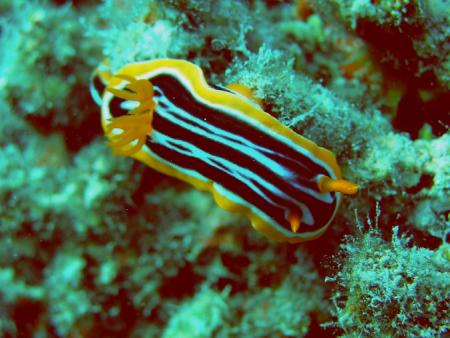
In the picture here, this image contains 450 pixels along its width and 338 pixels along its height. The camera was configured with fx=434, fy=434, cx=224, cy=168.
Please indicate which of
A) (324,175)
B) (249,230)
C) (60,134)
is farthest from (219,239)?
(60,134)

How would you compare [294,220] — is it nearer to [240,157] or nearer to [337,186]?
[337,186]

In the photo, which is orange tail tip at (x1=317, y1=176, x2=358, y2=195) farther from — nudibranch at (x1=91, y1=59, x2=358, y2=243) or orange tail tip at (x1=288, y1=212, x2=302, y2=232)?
orange tail tip at (x1=288, y1=212, x2=302, y2=232)

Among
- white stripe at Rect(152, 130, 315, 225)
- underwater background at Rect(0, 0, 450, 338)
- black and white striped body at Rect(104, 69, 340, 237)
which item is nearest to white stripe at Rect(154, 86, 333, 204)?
black and white striped body at Rect(104, 69, 340, 237)

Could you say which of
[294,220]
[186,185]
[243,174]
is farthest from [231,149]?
[186,185]

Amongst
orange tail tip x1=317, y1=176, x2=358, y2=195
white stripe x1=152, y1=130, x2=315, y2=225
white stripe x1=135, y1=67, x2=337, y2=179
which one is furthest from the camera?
white stripe x1=152, y1=130, x2=315, y2=225

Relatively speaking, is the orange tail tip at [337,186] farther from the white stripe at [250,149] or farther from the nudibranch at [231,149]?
the white stripe at [250,149]

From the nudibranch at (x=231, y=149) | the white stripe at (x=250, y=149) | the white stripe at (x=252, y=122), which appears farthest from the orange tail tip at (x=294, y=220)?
the white stripe at (x=252, y=122)

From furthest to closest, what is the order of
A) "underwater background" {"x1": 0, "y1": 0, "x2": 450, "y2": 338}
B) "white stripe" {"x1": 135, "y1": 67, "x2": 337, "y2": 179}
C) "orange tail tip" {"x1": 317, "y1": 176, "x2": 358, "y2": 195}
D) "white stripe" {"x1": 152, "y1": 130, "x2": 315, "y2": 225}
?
"underwater background" {"x1": 0, "y1": 0, "x2": 450, "y2": 338}
"white stripe" {"x1": 152, "y1": 130, "x2": 315, "y2": 225}
"white stripe" {"x1": 135, "y1": 67, "x2": 337, "y2": 179}
"orange tail tip" {"x1": 317, "y1": 176, "x2": 358, "y2": 195}
